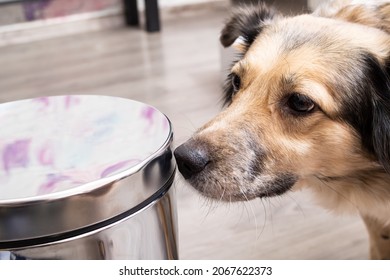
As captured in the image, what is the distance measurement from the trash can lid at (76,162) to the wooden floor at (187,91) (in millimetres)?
208

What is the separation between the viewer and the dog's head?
946mm

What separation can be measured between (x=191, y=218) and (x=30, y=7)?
2.44 m

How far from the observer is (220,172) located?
944 mm

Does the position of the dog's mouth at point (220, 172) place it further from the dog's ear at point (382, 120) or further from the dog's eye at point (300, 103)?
the dog's ear at point (382, 120)

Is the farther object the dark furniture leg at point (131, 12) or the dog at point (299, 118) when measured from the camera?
the dark furniture leg at point (131, 12)

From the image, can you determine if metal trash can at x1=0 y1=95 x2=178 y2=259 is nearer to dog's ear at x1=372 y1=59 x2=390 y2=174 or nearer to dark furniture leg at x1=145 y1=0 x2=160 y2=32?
dog's ear at x1=372 y1=59 x2=390 y2=174

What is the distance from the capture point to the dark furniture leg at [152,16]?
339cm

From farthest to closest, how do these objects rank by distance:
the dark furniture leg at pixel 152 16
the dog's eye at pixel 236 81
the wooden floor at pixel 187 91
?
1. the dark furniture leg at pixel 152 16
2. the wooden floor at pixel 187 91
3. the dog's eye at pixel 236 81

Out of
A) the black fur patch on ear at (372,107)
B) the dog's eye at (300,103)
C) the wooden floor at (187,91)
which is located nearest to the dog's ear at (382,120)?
the black fur patch on ear at (372,107)

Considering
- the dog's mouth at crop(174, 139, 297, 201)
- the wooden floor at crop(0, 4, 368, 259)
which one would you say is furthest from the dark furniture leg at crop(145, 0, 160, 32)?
the dog's mouth at crop(174, 139, 297, 201)

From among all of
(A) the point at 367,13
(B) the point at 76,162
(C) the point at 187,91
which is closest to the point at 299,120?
(A) the point at 367,13

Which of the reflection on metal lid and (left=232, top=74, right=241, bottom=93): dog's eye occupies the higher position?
the reflection on metal lid

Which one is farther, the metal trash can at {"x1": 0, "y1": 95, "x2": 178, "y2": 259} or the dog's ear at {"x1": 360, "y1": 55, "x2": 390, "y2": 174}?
the dog's ear at {"x1": 360, "y1": 55, "x2": 390, "y2": 174}
